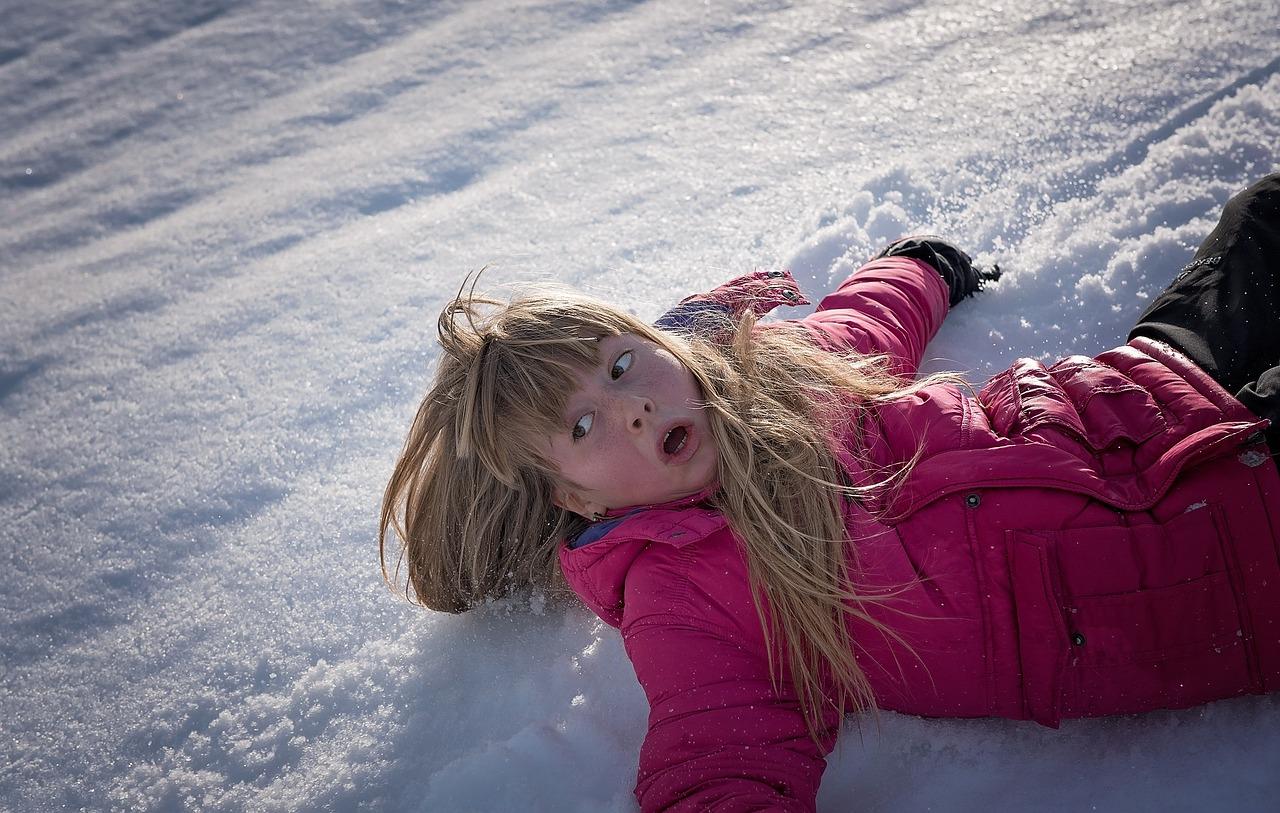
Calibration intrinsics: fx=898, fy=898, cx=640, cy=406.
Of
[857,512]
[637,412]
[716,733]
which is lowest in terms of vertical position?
[716,733]

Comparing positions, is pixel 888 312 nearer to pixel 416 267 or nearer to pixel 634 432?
pixel 634 432

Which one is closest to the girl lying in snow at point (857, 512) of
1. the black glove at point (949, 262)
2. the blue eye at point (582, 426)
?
the blue eye at point (582, 426)

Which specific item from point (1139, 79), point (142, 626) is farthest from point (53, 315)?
point (1139, 79)

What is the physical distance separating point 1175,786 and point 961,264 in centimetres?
121

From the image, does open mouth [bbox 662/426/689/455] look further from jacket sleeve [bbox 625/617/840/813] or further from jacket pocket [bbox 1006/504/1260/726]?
jacket pocket [bbox 1006/504/1260/726]

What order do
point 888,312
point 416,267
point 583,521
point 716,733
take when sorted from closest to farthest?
point 716,733
point 583,521
point 888,312
point 416,267

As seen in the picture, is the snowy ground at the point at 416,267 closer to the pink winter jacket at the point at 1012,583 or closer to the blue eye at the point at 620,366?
the pink winter jacket at the point at 1012,583

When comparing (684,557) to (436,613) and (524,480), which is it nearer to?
(524,480)

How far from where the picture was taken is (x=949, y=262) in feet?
6.93

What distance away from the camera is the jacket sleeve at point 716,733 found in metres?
1.25

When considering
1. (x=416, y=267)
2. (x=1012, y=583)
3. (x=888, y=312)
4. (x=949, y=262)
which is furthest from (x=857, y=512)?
(x=416, y=267)

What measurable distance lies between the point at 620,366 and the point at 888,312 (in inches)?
30.8

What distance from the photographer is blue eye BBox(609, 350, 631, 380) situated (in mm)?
1473

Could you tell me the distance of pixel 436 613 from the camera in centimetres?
183
